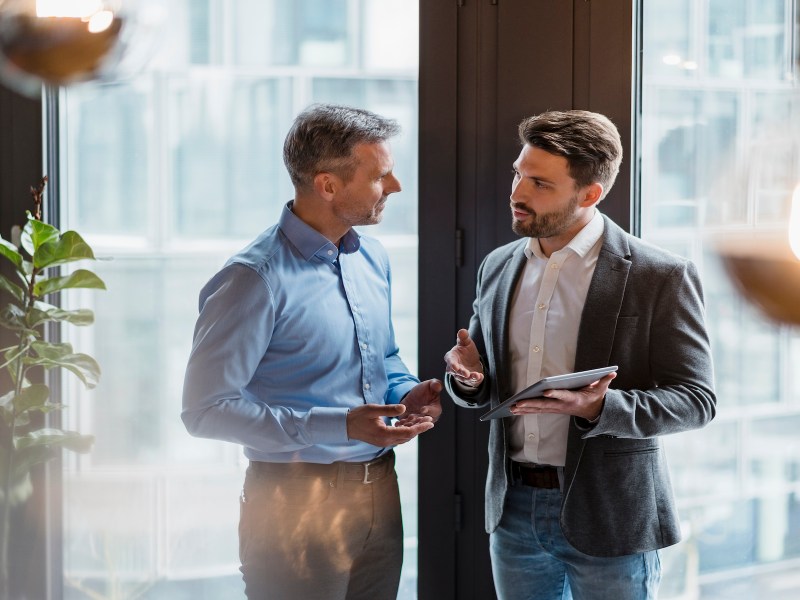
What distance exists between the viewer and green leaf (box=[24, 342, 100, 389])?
2.11 m

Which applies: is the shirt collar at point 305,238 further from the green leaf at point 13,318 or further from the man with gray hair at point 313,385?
the green leaf at point 13,318

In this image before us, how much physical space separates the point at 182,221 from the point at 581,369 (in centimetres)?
123

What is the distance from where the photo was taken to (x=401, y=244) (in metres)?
2.42

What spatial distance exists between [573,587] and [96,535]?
4.60ft

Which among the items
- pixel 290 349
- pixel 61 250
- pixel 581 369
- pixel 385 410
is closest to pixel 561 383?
pixel 581 369

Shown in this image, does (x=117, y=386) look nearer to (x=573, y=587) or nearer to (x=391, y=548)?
(x=391, y=548)

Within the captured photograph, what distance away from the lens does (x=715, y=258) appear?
2.25 metres

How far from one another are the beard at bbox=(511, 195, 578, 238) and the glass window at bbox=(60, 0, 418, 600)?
56 centimetres

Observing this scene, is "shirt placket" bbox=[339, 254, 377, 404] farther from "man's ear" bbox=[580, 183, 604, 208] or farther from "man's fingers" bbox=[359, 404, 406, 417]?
"man's ear" bbox=[580, 183, 604, 208]

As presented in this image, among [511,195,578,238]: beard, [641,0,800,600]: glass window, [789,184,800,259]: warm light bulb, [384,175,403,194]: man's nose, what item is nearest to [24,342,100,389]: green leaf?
[384,175,403,194]: man's nose

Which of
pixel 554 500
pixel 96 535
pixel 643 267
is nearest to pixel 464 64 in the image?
pixel 643 267

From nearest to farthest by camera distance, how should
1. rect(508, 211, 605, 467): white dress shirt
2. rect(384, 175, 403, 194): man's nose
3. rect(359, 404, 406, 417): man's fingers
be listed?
rect(359, 404, 406, 417): man's fingers < rect(508, 211, 605, 467): white dress shirt < rect(384, 175, 403, 194): man's nose

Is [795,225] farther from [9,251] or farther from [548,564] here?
[9,251]

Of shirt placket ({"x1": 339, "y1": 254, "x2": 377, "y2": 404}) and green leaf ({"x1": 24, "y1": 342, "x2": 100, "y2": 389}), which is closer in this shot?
shirt placket ({"x1": 339, "y1": 254, "x2": 377, "y2": 404})
